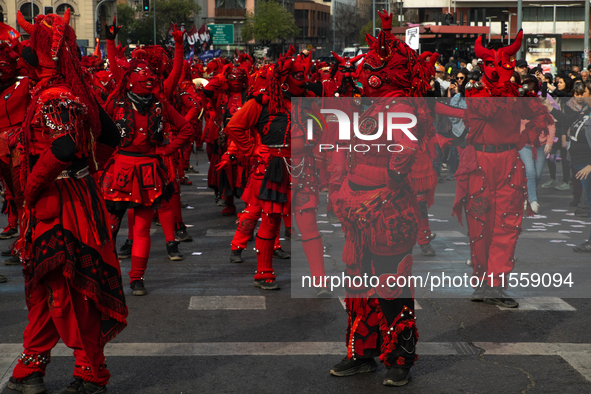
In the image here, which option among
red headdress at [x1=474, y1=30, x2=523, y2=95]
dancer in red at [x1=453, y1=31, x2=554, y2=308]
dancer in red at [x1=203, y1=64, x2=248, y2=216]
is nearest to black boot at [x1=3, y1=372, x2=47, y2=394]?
dancer in red at [x1=453, y1=31, x2=554, y2=308]

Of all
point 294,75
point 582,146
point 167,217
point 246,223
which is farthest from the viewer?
point 582,146

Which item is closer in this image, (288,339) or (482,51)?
(288,339)

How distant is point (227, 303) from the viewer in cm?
670

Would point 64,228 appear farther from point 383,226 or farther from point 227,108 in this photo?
point 227,108

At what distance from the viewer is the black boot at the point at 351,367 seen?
16.2ft

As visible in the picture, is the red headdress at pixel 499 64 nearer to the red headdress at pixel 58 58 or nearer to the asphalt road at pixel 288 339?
the asphalt road at pixel 288 339

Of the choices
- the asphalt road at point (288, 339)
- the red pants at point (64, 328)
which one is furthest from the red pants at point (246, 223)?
the red pants at point (64, 328)

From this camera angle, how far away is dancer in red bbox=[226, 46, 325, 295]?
22.9ft

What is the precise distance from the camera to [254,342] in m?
5.66

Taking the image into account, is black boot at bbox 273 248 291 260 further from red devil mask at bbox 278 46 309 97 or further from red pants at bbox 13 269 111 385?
red pants at bbox 13 269 111 385

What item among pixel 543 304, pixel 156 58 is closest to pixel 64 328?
pixel 543 304

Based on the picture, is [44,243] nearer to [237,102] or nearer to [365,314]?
[365,314]

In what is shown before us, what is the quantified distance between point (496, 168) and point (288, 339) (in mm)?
2456

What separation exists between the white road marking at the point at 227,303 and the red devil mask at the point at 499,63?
2.77 meters
